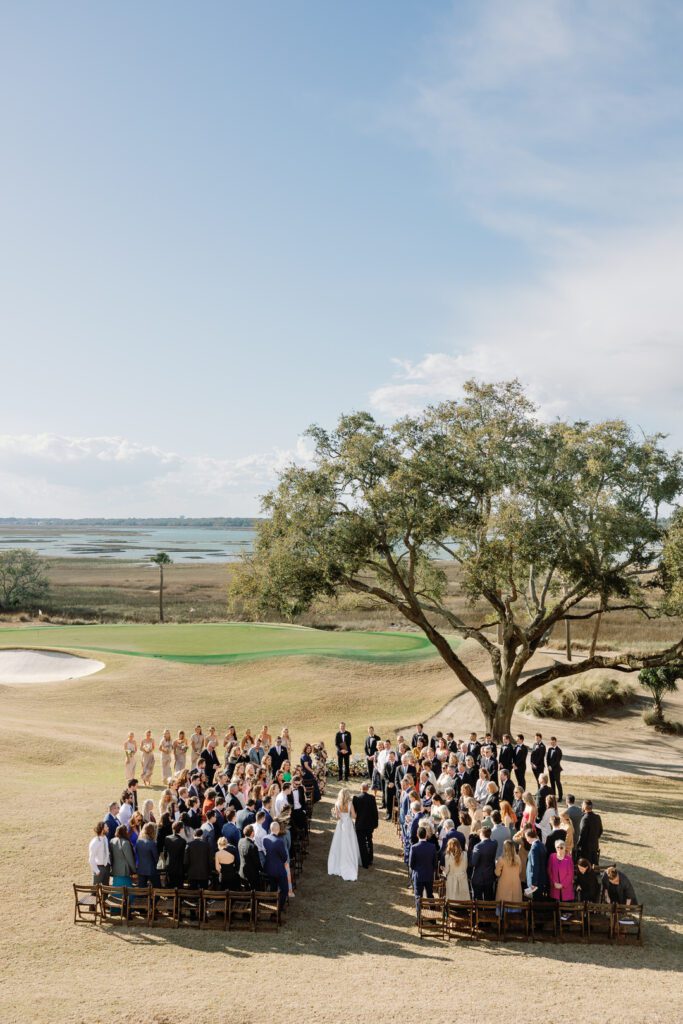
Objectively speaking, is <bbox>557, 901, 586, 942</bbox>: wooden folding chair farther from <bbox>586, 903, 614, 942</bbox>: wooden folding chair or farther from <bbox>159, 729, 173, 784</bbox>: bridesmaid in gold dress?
<bbox>159, 729, 173, 784</bbox>: bridesmaid in gold dress

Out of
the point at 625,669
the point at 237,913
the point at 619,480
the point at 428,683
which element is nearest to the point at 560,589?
the point at 625,669

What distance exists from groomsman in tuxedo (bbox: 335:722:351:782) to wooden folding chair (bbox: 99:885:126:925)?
10464 millimetres

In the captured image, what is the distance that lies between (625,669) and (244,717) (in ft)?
47.2

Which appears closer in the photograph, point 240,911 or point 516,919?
point 240,911

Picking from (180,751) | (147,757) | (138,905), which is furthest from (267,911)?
(147,757)

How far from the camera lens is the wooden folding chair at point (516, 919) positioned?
1220 centimetres

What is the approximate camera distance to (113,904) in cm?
1262

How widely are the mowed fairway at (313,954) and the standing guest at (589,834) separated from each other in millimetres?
1353

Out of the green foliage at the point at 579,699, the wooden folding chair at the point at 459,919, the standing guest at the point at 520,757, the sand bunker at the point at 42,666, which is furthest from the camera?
the sand bunker at the point at 42,666

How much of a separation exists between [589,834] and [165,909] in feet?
24.5

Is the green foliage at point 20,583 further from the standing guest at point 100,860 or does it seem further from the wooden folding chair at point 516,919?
the wooden folding chair at point 516,919

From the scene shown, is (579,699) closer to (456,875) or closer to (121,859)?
(456,875)

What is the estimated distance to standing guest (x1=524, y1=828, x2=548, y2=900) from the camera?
12359 millimetres

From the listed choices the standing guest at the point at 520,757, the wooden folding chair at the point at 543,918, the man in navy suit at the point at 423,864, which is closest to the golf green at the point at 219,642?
the standing guest at the point at 520,757
